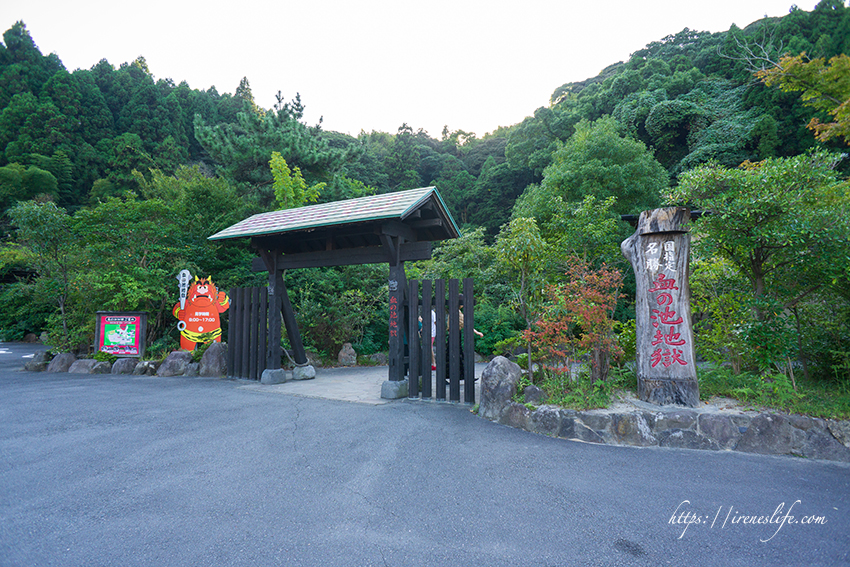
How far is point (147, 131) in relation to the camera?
106ft

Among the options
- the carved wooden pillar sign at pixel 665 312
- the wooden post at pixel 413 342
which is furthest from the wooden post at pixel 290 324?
the carved wooden pillar sign at pixel 665 312

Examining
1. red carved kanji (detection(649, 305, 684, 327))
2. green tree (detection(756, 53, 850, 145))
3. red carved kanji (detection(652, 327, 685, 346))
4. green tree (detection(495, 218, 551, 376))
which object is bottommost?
red carved kanji (detection(652, 327, 685, 346))

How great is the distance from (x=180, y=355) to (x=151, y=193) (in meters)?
16.7

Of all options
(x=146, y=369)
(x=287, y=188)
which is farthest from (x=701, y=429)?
(x=287, y=188)

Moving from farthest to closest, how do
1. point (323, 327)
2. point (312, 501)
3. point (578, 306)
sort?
1. point (323, 327)
2. point (578, 306)
3. point (312, 501)

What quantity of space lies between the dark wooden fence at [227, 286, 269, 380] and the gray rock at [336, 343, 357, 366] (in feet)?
11.2

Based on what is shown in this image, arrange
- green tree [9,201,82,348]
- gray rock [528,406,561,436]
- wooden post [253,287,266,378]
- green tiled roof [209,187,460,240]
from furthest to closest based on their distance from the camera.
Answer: green tree [9,201,82,348]
wooden post [253,287,266,378]
green tiled roof [209,187,460,240]
gray rock [528,406,561,436]

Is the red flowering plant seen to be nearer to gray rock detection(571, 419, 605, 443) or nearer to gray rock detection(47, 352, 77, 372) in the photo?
gray rock detection(571, 419, 605, 443)

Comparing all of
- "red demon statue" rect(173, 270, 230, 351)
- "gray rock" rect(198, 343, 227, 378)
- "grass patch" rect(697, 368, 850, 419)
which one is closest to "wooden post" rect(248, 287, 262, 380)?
"gray rock" rect(198, 343, 227, 378)

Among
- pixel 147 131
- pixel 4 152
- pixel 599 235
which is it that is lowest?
pixel 599 235

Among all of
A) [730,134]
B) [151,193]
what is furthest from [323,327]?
[730,134]

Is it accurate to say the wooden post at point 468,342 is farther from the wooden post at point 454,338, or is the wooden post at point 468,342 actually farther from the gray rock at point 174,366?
the gray rock at point 174,366

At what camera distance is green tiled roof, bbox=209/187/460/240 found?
6.33m

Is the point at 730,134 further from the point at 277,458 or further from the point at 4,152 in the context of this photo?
the point at 4,152
